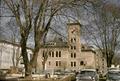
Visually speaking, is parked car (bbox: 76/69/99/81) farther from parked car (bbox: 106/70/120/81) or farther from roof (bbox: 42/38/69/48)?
roof (bbox: 42/38/69/48)

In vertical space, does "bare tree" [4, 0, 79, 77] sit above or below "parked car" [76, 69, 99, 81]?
above

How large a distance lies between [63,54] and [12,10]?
278 feet

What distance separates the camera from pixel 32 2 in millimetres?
29656

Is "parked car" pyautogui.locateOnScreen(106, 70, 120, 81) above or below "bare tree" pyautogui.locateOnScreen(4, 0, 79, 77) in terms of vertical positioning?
below

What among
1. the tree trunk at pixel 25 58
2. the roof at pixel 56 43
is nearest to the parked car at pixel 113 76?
the roof at pixel 56 43

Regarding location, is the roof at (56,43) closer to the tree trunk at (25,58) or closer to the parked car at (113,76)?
the tree trunk at (25,58)

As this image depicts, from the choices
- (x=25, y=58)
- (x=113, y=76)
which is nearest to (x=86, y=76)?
(x=113, y=76)

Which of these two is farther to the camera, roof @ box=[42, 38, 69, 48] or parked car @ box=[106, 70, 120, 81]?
roof @ box=[42, 38, 69, 48]

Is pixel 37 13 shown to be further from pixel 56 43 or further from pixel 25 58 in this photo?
pixel 56 43

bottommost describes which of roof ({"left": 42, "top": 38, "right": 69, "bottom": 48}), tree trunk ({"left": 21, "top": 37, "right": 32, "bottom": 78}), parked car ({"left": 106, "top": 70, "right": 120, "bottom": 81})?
parked car ({"left": 106, "top": 70, "right": 120, "bottom": 81})

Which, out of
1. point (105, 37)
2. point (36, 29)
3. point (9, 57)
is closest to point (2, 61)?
point (9, 57)

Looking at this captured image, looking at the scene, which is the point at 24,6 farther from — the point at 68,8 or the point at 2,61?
the point at 2,61

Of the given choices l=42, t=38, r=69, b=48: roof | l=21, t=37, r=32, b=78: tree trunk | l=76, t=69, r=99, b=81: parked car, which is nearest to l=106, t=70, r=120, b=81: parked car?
l=76, t=69, r=99, b=81: parked car

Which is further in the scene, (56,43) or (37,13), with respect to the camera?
(56,43)
